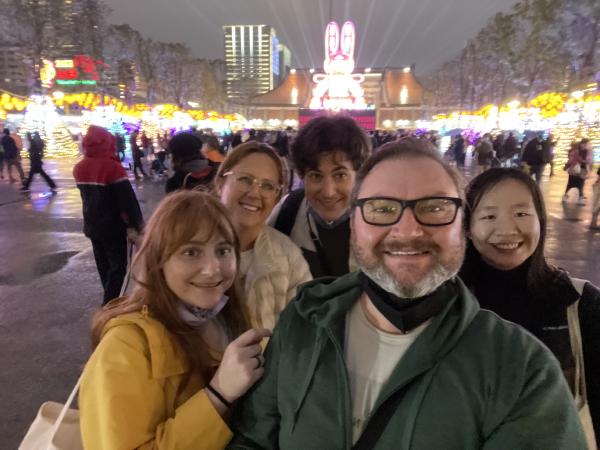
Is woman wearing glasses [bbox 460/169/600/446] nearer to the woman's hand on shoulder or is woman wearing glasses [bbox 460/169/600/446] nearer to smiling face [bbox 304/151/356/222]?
smiling face [bbox 304/151/356/222]

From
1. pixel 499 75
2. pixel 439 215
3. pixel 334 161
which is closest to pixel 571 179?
pixel 334 161

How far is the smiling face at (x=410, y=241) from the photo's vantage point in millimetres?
1276

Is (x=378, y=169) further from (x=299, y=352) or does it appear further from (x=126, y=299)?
(x=126, y=299)

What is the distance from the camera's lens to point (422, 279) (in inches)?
50.0

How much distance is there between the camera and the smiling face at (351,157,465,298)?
1.28 m

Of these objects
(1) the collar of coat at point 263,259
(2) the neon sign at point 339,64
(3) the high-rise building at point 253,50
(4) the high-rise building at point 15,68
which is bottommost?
(1) the collar of coat at point 263,259

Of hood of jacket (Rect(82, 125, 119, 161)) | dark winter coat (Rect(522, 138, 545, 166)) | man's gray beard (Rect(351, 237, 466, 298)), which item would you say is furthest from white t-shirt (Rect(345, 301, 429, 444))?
dark winter coat (Rect(522, 138, 545, 166))

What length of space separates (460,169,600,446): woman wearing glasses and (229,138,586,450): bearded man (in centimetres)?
56

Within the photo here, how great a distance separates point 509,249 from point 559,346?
1.35 ft

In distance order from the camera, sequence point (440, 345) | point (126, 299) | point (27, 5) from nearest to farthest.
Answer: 1. point (440, 345)
2. point (126, 299)
3. point (27, 5)

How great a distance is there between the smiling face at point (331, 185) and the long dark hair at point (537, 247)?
667 mm

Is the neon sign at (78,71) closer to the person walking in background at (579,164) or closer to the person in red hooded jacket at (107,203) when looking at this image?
the person in red hooded jacket at (107,203)

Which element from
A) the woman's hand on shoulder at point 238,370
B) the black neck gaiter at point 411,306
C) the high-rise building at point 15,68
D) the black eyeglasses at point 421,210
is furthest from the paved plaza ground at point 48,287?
the high-rise building at point 15,68

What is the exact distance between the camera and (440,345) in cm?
119
